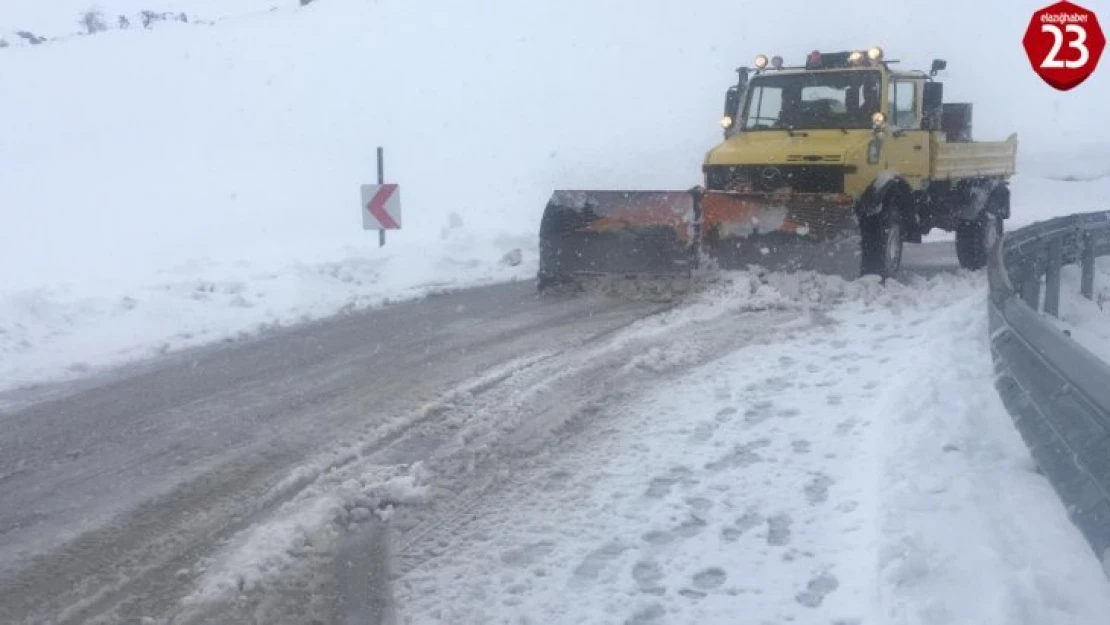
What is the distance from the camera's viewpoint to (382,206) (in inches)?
548

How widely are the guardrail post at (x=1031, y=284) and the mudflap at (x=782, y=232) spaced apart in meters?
1.65

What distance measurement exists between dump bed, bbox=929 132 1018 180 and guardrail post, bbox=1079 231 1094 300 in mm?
1871

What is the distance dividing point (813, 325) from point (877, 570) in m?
5.23

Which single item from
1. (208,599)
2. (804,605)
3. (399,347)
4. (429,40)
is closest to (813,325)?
(399,347)

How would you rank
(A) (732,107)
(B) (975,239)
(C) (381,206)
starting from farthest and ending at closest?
(C) (381,206) < (B) (975,239) < (A) (732,107)

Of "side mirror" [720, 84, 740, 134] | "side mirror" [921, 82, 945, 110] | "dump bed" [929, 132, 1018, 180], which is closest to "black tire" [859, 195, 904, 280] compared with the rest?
"dump bed" [929, 132, 1018, 180]

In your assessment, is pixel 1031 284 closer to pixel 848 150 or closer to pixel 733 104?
pixel 848 150

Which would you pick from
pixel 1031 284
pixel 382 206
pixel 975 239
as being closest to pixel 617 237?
pixel 382 206

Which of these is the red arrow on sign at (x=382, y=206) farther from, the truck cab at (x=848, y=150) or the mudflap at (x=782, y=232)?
the mudflap at (x=782, y=232)

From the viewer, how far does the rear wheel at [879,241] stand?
10.9 m

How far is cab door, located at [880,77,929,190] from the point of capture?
11336 millimetres

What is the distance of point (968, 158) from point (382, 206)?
741 centimetres

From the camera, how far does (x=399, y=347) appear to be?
28.0ft

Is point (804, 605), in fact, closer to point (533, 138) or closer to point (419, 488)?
point (419, 488)
